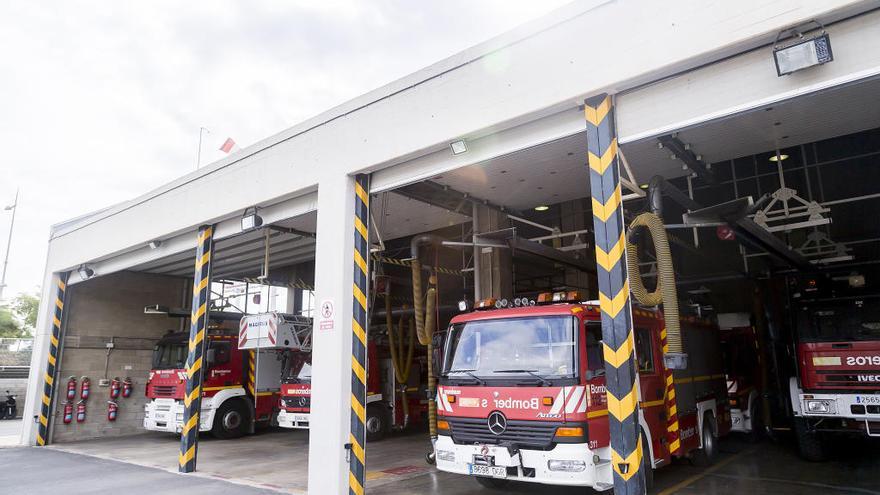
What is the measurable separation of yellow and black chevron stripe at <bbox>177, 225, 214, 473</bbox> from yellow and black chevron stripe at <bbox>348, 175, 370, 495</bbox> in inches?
136

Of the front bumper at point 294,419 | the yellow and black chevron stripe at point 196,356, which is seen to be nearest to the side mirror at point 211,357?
the front bumper at point 294,419

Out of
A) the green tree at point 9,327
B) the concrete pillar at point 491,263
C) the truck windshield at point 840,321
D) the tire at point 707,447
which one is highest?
the green tree at point 9,327

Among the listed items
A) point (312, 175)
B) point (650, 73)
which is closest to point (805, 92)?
point (650, 73)

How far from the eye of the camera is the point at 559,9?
5.70 meters

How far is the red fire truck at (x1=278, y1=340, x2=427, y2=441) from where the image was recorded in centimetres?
1216

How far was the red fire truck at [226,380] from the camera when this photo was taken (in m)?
13.0

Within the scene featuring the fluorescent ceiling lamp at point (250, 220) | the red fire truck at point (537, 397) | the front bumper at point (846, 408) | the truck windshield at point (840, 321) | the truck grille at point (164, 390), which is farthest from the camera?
the truck grille at point (164, 390)

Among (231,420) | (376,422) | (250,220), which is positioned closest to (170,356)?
(231,420)

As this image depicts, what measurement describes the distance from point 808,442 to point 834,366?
1.25 metres

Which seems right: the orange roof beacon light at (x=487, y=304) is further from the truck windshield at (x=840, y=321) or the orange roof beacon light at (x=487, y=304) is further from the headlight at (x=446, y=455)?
the truck windshield at (x=840, y=321)

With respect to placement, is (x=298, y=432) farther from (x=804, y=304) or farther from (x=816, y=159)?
(x=816, y=159)

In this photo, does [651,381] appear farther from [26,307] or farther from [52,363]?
[26,307]

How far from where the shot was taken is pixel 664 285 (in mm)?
5562

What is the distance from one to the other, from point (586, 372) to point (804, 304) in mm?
4726
